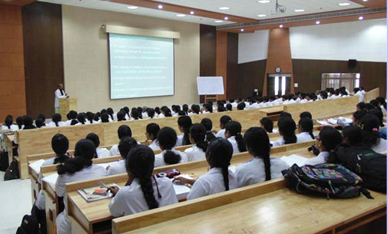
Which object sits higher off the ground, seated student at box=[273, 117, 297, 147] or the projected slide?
the projected slide

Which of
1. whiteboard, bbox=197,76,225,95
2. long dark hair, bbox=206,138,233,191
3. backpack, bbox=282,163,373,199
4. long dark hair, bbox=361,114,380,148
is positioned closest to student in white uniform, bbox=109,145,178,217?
long dark hair, bbox=206,138,233,191

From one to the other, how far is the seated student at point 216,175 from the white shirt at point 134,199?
196 mm

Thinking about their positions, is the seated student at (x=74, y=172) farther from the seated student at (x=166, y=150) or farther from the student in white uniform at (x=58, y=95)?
the student in white uniform at (x=58, y=95)

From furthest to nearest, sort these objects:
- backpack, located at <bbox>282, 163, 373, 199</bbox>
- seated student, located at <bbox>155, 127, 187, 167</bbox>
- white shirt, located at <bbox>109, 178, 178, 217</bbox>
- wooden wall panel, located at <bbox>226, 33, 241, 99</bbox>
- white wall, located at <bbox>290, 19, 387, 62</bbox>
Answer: wooden wall panel, located at <bbox>226, 33, 241, 99</bbox> → white wall, located at <bbox>290, 19, 387, 62</bbox> → seated student, located at <bbox>155, 127, 187, 167</bbox> → backpack, located at <bbox>282, 163, 373, 199</bbox> → white shirt, located at <bbox>109, 178, 178, 217</bbox>

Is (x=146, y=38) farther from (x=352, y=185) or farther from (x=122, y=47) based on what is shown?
(x=352, y=185)

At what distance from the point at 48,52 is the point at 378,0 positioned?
9995 mm

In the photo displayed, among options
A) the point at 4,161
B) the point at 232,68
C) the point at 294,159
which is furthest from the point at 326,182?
the point at 232,68

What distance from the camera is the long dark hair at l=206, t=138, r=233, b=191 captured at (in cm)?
252

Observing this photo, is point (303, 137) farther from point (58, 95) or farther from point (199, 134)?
point (58, 95)

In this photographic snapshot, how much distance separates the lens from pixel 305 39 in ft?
51.4

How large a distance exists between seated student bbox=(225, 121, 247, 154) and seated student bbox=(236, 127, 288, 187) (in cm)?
134

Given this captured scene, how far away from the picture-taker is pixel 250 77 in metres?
17.5

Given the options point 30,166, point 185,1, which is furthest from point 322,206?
point 185,1

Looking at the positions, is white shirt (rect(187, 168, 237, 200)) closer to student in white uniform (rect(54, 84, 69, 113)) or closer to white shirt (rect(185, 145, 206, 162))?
white shirt (rect(185, 145, 206, 162))
